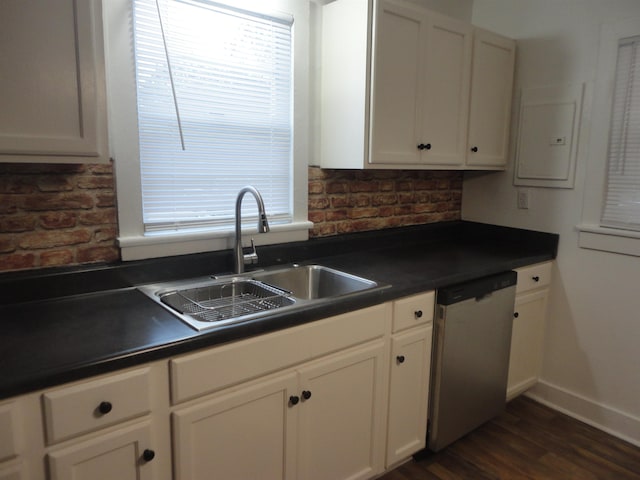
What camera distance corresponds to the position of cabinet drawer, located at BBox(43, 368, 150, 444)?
3.92 ft

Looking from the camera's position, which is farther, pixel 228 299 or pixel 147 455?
pixel 228 299

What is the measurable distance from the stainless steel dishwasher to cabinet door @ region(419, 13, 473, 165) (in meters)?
0.71

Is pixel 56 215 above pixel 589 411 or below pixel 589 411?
above

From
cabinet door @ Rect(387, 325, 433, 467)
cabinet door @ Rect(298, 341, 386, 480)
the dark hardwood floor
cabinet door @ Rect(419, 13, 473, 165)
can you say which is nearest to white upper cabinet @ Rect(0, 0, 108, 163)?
cabinet door @ Rect(298, 341, 386, 480)

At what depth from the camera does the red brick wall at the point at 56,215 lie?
5.44 ft

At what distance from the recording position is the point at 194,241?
207cm

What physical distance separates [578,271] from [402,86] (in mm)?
1414

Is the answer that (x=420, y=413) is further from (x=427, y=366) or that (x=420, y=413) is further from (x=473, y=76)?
(x=473, y=76)

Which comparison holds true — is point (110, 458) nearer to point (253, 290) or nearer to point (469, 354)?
point (253, 290)

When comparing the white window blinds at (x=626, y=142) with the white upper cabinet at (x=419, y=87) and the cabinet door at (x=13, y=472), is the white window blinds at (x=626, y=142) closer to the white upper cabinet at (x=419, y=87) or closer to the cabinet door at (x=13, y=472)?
the white upper cabinet at (x=419, y=87)

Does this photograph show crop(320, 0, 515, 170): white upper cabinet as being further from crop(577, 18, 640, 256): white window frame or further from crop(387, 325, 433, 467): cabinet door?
crop(387, 325, 433, 467): cabinet door

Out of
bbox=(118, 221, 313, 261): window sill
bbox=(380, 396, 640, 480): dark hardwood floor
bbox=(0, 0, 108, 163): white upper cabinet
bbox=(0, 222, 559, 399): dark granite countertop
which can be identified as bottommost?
bbox=(380, 396, 640, 480): dark hardwood floor

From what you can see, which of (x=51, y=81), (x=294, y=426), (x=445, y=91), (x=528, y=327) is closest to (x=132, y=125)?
(x=51, y=81)

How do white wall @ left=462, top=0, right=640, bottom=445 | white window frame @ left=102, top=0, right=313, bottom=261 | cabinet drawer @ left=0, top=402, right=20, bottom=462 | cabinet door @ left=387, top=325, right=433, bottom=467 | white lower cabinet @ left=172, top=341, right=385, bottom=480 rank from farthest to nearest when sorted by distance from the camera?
white wall @ left=462, top=0, right=640, bottom=445 < cabinet door @ left=387, top=325, right=433, bottom=467 < white window frame @ left=102, top=0, right=313, bottom=261 < white lower cabinet @ left=172, top=341, right=385, bottom=480 < cabinet drawer @ left=0, top=402, right=20, bottom=462
